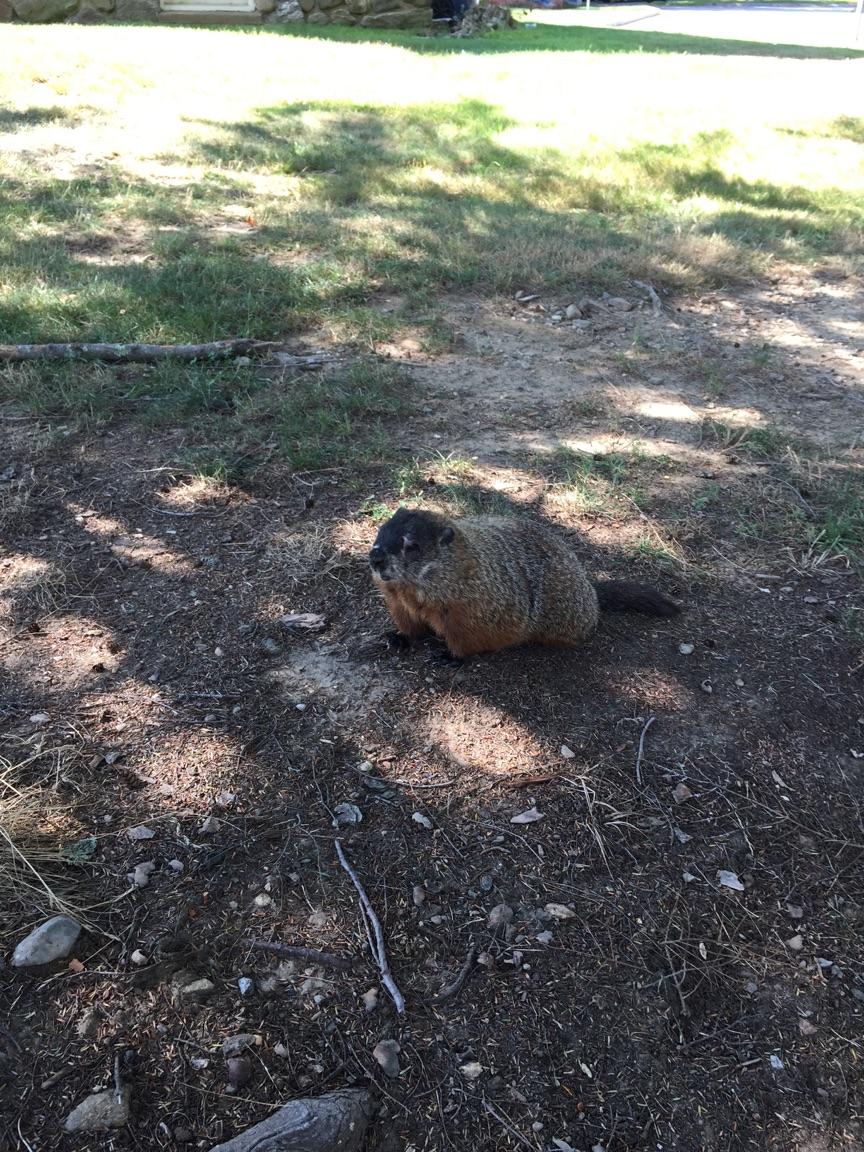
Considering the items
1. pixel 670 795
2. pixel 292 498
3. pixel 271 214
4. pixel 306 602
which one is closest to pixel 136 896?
pixel 306 602

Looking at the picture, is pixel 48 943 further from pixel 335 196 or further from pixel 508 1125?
pixel 335 196

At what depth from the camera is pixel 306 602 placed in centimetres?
382

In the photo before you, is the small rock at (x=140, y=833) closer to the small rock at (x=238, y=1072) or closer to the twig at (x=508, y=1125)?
the small rock at (x=238, y=1072)

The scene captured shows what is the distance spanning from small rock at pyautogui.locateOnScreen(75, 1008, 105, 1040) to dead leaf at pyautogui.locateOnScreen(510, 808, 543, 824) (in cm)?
136

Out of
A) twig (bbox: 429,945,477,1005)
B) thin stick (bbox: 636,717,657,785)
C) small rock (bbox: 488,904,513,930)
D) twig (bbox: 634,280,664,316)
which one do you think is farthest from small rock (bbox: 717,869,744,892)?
twig (bbox: 634,280,664,316)

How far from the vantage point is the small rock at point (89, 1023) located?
7.29 feet

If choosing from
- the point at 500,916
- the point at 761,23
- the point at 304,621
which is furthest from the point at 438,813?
the point at 761,23

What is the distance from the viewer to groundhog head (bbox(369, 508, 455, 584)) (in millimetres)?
3369

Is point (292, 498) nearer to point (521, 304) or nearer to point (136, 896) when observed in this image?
point (136, 896)

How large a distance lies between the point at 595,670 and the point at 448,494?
142 centimetres

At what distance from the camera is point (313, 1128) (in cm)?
205

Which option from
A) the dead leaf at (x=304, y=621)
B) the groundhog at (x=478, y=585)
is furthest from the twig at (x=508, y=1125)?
the dead leaf at (x=304, y=621)

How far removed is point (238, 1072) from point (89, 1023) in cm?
42

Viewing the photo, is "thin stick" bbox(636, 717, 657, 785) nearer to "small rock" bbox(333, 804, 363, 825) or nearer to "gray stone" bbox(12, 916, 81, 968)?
"small rock" bbox(333, 804, 363, 825)
